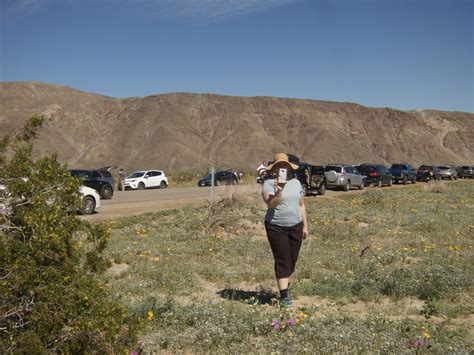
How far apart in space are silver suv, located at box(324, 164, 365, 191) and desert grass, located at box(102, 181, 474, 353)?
1888cm

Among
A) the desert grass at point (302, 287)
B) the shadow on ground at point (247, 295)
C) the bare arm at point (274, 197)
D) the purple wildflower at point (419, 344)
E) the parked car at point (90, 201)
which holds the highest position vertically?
the bare arm at point (274, 197)

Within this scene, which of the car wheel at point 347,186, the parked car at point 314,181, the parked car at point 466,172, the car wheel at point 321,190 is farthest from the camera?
the parked car at point 466,172

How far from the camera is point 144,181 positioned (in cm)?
3772

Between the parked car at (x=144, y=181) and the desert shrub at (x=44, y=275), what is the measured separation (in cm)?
3400

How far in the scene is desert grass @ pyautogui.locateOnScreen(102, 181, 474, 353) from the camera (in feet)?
16.8

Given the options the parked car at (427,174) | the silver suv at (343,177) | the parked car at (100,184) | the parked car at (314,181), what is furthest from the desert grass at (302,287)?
the parked car at (427,174)

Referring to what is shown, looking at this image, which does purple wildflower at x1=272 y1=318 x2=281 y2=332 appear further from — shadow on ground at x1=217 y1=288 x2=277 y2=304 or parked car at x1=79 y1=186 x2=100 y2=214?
parked car at x1=79 y1=186 x2=100 y2=214

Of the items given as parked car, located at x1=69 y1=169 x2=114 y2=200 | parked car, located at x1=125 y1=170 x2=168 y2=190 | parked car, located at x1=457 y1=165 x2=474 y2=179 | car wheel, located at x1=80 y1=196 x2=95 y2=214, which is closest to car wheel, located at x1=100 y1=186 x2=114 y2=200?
parked car, located at x1=69 y1=169 x2=114 y2=200

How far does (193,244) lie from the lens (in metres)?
10.9

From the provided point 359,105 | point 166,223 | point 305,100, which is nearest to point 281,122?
point 305,100

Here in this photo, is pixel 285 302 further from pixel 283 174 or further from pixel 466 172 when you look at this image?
pixel 466 172

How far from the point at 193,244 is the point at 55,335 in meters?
7.39

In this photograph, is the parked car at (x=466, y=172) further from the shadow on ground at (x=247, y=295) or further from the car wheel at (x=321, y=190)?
the shadow on ground at (x=247, y=295)

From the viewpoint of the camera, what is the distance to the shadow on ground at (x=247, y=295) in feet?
22.7
